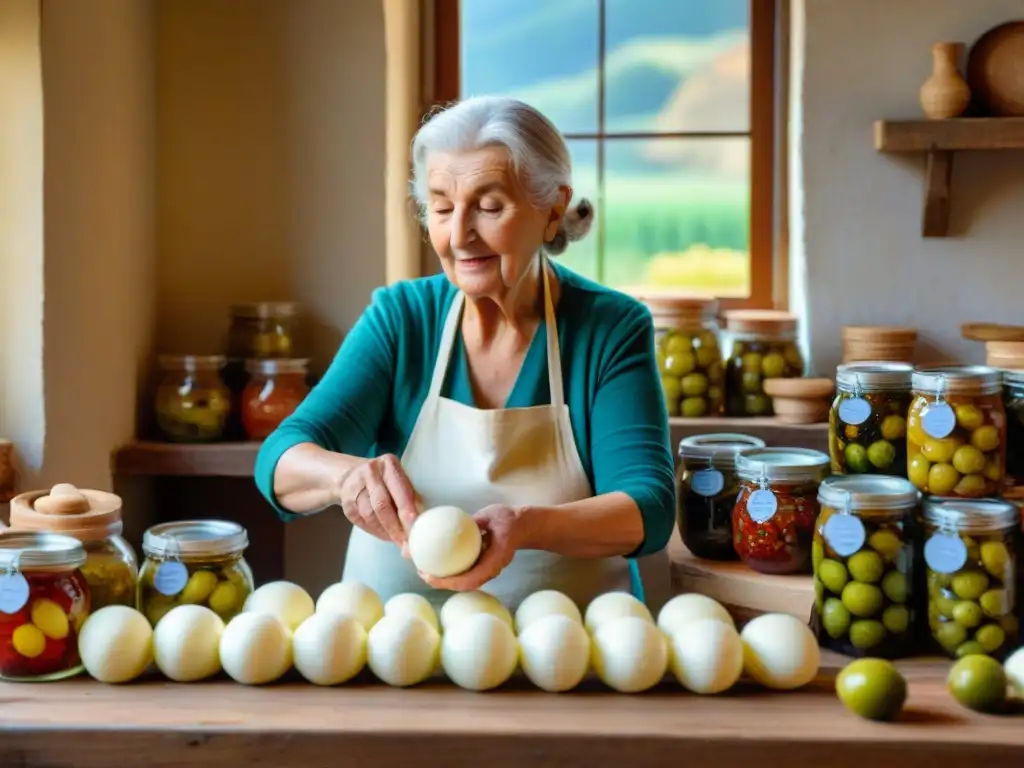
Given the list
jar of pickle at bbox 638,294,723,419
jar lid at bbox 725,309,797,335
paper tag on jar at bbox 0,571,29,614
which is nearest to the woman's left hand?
paper tag on jar at bbox 0,571,29,614

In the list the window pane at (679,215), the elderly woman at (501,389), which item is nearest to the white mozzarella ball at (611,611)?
the elderly woman at (501,389)

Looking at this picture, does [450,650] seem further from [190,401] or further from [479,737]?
[190,401]

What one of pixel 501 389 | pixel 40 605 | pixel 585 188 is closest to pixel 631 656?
pixel 40 605

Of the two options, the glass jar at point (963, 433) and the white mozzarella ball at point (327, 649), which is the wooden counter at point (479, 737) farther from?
the glass jar at point (963, 433)

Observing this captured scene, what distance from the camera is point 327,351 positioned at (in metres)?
3.34

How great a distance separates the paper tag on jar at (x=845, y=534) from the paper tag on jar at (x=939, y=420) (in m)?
0.20

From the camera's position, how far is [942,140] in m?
3.09

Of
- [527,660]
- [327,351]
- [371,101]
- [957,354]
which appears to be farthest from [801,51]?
[527,660]

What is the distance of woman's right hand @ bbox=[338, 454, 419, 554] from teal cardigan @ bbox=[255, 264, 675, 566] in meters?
0.22

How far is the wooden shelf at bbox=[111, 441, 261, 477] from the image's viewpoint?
9.91ft

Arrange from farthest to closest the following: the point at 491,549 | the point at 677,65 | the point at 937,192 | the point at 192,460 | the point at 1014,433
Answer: the point at 677,65
the point at 937,192
the point at 192,460
the point at 1014,433
the point at 491,549

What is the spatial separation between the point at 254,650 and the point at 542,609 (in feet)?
1.10

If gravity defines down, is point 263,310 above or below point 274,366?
above

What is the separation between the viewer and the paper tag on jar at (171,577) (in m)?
1.53
